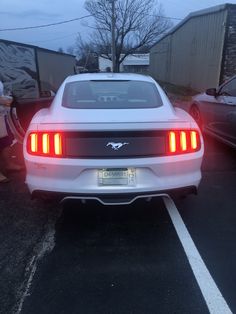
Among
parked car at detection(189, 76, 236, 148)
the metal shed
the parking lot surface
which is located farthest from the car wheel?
the metal shed

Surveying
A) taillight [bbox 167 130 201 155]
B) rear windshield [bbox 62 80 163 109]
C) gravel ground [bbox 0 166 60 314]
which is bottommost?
gravel ground [bbox 0 166 60 314]

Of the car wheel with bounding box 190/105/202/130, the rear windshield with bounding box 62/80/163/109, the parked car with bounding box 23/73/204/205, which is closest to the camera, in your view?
the parked car with bounding box 23/73/204/205

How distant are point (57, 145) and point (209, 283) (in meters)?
1.77

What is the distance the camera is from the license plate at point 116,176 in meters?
3.55

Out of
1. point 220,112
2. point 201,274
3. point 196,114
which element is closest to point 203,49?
point 196,114

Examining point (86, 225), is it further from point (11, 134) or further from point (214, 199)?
point (11, 134)

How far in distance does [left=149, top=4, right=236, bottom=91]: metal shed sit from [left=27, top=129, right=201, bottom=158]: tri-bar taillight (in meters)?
15.2

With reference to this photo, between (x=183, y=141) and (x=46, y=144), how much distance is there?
1.30 meters

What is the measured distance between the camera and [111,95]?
474cm

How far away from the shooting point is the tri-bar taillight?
358 centimetres

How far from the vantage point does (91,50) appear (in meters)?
55.8

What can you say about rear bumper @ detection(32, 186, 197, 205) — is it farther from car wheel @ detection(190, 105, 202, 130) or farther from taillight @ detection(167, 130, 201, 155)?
car wheel @ detection(190, 105, 202, 130)

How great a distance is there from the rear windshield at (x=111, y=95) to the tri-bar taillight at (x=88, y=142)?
2.33 feet

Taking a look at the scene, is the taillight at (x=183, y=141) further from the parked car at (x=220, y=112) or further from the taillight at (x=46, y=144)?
the parked car at (x=220, y=112)
